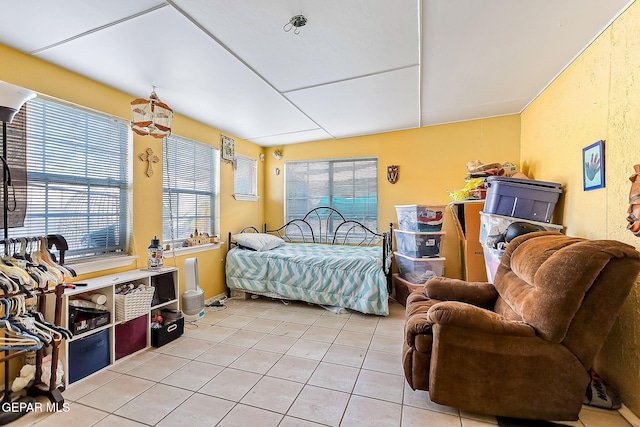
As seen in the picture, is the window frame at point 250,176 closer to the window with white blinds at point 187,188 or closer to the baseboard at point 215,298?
the window with white blinds at point 187,188

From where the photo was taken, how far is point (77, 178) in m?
2.33

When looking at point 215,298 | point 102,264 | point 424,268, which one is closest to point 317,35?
point 102,264

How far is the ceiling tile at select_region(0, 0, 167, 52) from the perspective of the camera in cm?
151

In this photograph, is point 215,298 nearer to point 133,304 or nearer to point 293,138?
point 133,304

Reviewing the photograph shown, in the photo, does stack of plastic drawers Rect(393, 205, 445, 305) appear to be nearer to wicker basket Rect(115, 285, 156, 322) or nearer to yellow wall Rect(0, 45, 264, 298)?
yellow wall Rect(0, 45, 264, 298)

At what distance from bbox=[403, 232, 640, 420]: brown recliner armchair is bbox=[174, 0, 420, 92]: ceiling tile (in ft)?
5.29

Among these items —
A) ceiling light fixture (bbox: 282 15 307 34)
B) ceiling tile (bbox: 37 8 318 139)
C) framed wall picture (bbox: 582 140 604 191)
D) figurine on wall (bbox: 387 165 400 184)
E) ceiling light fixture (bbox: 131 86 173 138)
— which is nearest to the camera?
ceiling light fixture (bbox: 282 15 307 34)

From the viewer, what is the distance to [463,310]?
159 centimetres

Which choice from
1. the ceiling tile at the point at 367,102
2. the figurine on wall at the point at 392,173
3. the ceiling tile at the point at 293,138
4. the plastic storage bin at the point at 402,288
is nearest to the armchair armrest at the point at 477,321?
the plastic storage bin at the point at 402,288

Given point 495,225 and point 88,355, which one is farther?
point 495,225

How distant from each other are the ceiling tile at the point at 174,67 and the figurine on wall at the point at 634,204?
8.39 ft

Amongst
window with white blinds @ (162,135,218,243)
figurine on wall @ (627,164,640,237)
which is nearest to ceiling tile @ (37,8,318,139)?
window with white blinds @ (162,135,218,243)

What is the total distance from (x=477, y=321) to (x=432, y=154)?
109 inches

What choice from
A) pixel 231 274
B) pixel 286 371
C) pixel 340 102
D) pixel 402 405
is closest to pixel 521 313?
pixel 402 405
